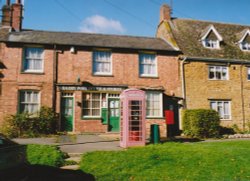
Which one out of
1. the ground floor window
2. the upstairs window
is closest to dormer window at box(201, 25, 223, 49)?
the upstairs window

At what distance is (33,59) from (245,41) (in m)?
19.0

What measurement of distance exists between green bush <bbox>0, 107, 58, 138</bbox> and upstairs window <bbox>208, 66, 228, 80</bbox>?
43.3 ft

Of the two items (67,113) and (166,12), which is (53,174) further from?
(166,12)

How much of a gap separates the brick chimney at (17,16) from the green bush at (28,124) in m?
7.82

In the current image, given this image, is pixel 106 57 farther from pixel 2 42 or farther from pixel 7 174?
pixel 7 174

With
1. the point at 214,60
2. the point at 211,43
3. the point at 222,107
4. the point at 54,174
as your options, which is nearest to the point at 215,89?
the point at 222,107

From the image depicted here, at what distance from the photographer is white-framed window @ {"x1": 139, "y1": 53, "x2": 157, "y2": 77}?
2211 centimetres

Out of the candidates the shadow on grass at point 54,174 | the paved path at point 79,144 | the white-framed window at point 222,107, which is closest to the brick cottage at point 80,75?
the white-framed window at point 222,107

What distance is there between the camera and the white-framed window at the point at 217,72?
2330cm

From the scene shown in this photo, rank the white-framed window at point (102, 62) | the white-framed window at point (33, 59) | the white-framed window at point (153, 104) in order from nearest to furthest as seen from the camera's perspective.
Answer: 1. the white-framed window at point (33, 59)
2. the white-framed window at point (153, 104)
3. the white-framed window at point (102, 62)

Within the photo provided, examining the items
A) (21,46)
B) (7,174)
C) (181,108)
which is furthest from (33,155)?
(181,108)

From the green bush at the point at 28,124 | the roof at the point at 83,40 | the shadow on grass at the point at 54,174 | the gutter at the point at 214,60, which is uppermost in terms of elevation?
the roof at the point at 83,40

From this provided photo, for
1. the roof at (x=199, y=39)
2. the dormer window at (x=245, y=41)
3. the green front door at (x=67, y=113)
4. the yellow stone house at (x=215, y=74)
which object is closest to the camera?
the green front door at (x=67, y=113)

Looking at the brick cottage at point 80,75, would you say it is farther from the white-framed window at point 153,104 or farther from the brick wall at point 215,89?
the brick wall at point 215,89
